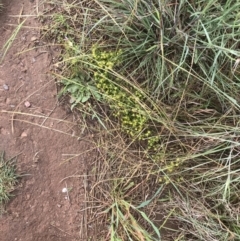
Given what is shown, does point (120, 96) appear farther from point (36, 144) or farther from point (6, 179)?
point (6, 179)

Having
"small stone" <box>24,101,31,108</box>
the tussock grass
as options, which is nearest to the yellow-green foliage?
the tussock grass

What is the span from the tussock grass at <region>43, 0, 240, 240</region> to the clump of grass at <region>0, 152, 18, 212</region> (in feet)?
1.07

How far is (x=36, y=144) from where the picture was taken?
1967mm

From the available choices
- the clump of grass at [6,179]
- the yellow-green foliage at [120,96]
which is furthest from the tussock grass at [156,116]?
the clump of grass at [6,179]

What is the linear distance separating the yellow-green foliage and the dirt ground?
0.62ft

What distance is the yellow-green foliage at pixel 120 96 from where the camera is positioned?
1.91 m

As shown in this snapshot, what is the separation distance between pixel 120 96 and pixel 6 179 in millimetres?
566

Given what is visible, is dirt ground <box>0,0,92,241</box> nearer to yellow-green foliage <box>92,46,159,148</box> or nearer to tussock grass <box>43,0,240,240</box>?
tussock grass <box>43,0,240,240</box>

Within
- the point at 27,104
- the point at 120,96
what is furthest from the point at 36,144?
the point at 120,96

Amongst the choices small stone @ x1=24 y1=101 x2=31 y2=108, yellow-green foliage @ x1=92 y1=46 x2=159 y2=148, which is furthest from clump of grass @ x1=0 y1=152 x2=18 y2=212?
yellow-green foliage @ x1=92 y1=46 x2=159 y2=148

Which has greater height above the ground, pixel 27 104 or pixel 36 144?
pixel 27 104

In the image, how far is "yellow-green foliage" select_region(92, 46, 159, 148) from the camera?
1.91 m

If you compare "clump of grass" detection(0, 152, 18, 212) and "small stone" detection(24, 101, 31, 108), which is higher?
"small stone" detection(24, 101, 31, 108)

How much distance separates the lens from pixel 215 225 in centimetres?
196
